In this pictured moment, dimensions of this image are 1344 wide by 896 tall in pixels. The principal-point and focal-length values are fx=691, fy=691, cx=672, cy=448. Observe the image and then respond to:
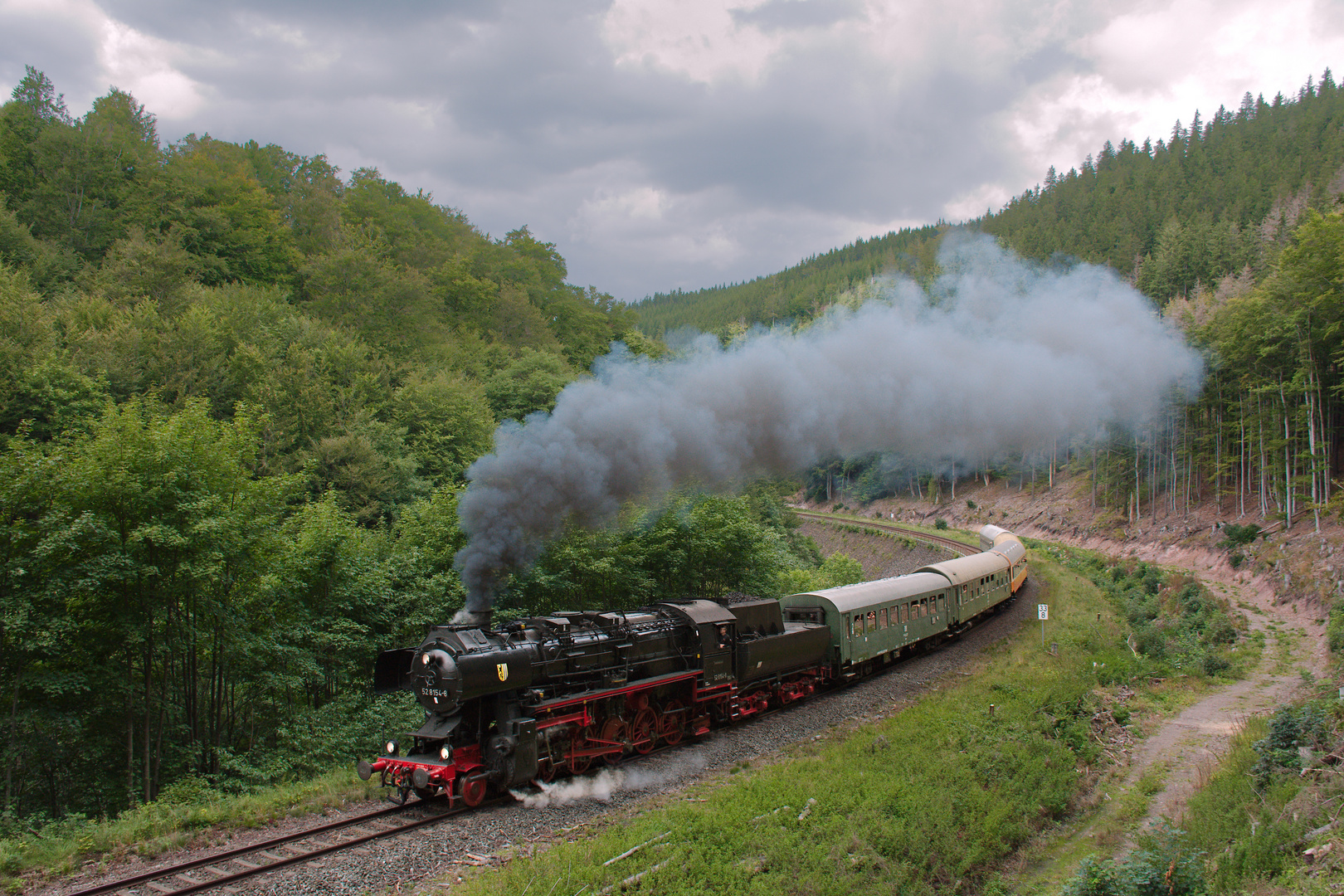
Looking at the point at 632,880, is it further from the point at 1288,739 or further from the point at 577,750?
the point at 1288,739

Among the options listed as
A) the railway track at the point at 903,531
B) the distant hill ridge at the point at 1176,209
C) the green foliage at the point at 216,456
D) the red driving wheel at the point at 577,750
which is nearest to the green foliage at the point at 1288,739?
the red driving wheel at the point at 577,750

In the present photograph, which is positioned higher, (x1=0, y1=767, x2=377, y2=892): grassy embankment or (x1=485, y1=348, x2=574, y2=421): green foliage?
(x1=485, y1=348, x2=574, y2=421): green foliage

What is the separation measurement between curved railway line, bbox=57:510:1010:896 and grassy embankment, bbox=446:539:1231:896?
2.14 metres

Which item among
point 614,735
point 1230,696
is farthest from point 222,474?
point 1230,696

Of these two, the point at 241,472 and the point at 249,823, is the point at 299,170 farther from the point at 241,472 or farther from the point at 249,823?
the point at 249,823

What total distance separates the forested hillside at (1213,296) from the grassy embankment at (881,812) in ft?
39.4

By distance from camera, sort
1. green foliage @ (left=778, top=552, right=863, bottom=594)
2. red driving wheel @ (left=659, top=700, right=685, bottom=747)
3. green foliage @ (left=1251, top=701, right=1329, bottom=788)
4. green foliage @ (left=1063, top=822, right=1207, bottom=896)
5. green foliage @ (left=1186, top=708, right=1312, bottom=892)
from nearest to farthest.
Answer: green foliage @ (left=1063, top=822, right=1207, bottom=896) → green foliage @ (left=1186, top=708, right=1312, bottom=892) → green foliage @ (left=1251, top=701, right=1329, bottom=788) → red driving wheel @ (left=659, top=700, right=685, bottom=747) → green foliage @ (left=778, top=552, right=863, bottom=594)

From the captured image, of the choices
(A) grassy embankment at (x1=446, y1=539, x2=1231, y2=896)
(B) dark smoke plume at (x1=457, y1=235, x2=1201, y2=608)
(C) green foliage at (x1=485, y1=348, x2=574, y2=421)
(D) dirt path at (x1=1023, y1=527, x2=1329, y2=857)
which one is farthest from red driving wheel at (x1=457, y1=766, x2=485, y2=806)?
(C) green foliage at (x1=485, y1=348, x2=574, y2=421)

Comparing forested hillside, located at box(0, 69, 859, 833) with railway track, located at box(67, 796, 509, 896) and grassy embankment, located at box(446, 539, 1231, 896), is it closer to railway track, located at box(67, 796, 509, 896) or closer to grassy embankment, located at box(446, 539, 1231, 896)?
railway track, located at box(67, 796, 509, 896)

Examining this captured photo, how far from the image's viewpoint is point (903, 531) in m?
48.9

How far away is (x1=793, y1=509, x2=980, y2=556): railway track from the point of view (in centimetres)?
3988

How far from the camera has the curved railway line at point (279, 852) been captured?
748 cm

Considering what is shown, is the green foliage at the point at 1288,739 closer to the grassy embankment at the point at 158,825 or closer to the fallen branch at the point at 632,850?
the fallen branch at the point at 632,850

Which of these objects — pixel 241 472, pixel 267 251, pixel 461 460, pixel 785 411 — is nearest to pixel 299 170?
pixel 267 251
